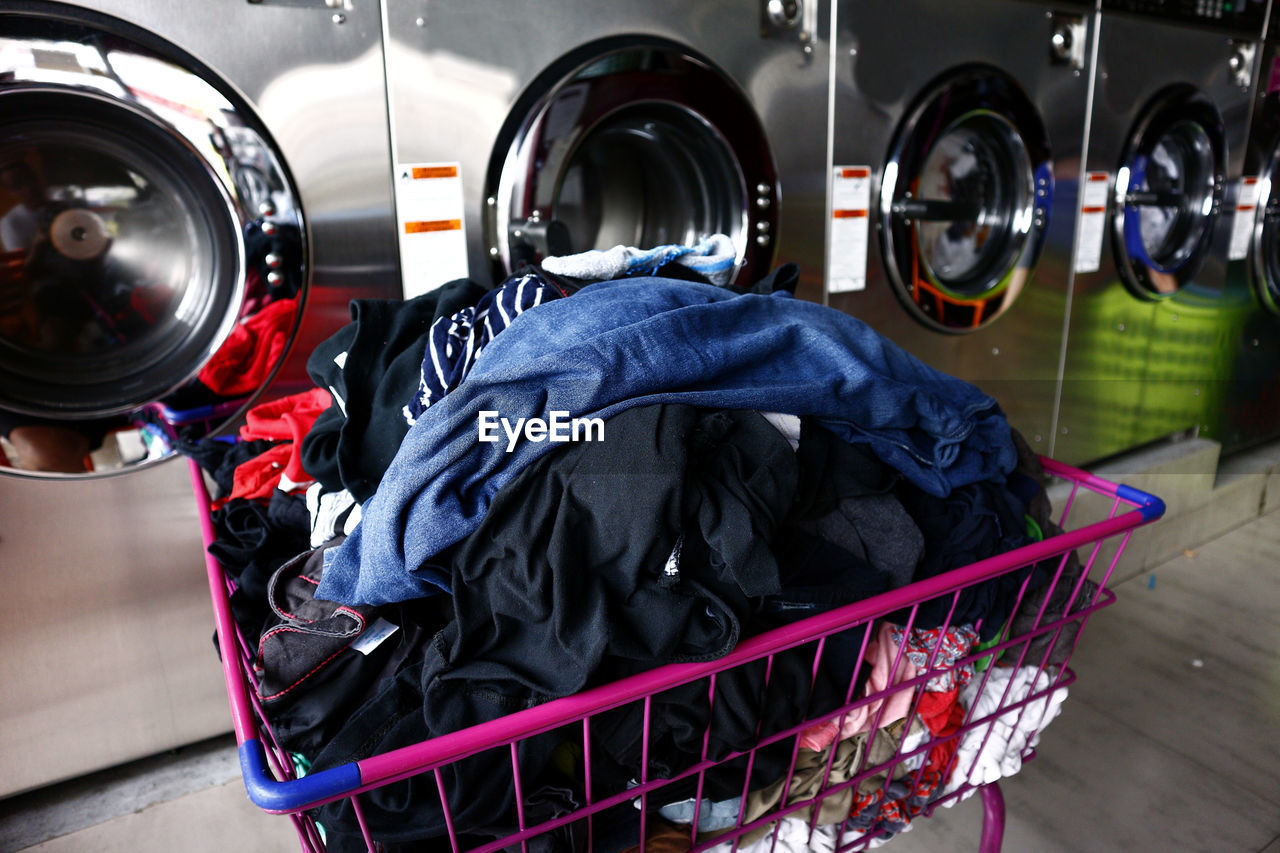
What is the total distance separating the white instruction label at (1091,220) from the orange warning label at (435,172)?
1.92 meters

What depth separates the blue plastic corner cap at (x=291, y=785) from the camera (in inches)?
20.2

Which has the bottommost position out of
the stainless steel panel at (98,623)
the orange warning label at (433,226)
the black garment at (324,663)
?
the stainless steel panel at (98,623)

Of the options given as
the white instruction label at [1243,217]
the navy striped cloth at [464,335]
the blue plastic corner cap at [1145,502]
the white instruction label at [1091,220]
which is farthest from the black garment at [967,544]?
the white instruction label at [1243,217]

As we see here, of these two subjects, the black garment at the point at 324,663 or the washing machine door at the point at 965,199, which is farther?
the washing machine door at the point at 965,199

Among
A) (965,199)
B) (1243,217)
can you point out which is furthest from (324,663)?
(1243,217)

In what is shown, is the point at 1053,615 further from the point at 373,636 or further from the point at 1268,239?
the point at 1268,239

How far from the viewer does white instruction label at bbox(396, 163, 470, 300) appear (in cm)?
143

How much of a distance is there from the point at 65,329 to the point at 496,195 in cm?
74

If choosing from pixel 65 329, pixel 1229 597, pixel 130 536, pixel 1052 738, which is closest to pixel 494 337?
pixel 65 329

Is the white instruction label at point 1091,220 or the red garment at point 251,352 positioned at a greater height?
the white instruction label at point 1091,220

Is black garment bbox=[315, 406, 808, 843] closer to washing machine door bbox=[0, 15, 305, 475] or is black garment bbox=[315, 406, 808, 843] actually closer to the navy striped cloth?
the navy striped cloth

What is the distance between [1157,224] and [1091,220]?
1.75 ft

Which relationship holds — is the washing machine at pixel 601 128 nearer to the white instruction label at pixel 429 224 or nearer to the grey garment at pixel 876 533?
the white instruction label at pixel 429 224

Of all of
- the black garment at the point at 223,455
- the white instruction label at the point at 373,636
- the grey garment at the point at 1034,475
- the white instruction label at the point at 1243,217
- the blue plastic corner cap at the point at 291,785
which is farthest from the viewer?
the white instruction label at the point at 1243,217
